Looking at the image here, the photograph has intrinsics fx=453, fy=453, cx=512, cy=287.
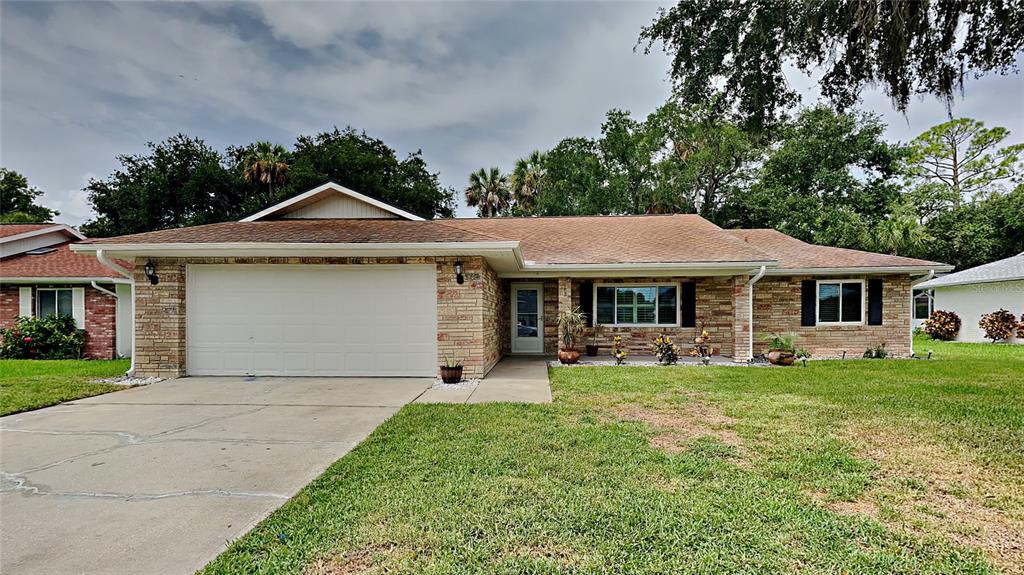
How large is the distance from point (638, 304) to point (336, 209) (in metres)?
8.16

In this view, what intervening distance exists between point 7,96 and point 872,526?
14.8 m

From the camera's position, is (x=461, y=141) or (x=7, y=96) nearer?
(x=7, y=96)

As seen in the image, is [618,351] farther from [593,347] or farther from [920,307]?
[920,307]

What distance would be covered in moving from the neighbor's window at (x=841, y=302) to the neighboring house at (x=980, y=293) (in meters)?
8.19

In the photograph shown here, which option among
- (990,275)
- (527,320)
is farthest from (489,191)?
(990,275)

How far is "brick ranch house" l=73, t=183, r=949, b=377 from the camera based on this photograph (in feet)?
27.7

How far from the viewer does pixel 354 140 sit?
2805cm

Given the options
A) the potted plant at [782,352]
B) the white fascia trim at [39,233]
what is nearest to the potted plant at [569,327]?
the potted plant at [782,352]

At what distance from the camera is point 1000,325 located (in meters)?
15.7

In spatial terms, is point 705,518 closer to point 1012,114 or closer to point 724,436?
point 724,436

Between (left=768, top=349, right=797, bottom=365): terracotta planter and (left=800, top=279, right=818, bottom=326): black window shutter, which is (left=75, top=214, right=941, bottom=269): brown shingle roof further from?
(left=768, top=349, right=797, bottom=365): terracotta planter

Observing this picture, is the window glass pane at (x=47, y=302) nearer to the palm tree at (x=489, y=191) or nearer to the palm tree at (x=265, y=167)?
the palm tree at (x=265, y=167)

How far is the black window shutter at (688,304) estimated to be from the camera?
38.0ft

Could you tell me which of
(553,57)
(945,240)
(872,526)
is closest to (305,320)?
(553,57)
